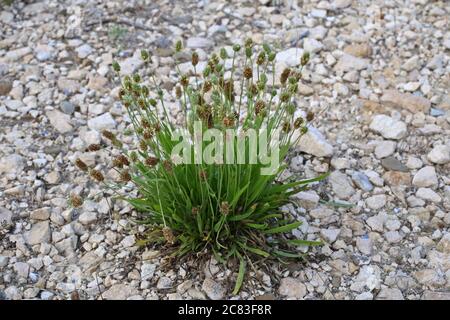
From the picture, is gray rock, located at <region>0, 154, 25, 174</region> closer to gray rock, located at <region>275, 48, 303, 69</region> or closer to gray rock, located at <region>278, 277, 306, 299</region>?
gray rock, located at <region>278, 277, 306, 299</region>

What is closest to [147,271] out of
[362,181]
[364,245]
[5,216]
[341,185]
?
[5,216]

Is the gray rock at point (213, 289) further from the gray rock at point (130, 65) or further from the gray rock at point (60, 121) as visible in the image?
the gray rock at point (130, 65)

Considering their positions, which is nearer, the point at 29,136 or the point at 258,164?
the point at 258,164

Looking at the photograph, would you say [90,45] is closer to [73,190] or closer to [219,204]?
[73,190]

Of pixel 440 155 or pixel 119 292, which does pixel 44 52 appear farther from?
pixel 440 155

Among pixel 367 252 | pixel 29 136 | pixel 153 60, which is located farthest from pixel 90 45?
pixel 367 252
